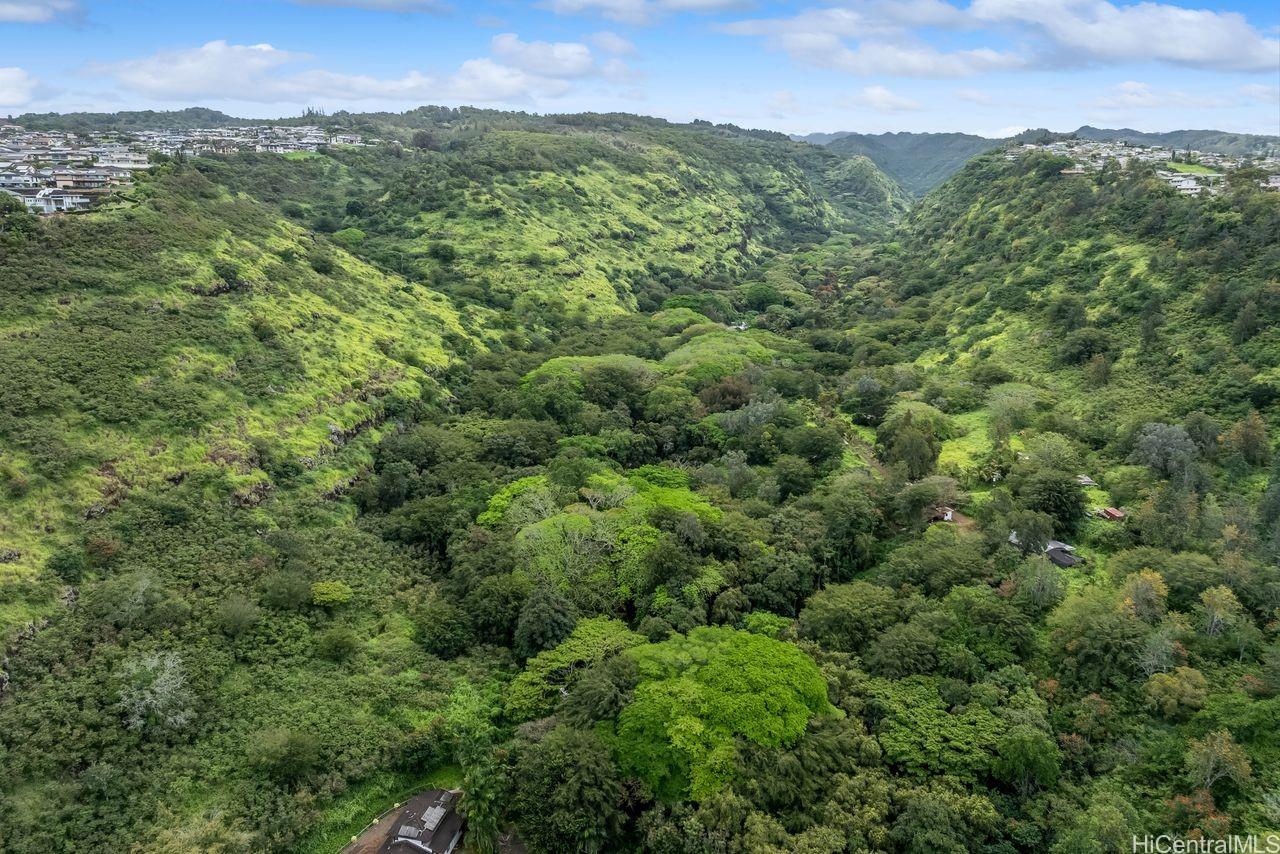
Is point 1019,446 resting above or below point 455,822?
above

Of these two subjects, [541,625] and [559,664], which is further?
[541,625]

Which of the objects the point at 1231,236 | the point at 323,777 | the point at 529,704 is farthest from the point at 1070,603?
the point at 1231,236

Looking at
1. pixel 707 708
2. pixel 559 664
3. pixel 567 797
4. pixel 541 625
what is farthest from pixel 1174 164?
pixel 567 797

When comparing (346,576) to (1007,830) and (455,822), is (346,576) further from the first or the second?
(1007,830)

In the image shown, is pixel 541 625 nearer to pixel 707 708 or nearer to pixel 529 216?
Result: pixel 707 708

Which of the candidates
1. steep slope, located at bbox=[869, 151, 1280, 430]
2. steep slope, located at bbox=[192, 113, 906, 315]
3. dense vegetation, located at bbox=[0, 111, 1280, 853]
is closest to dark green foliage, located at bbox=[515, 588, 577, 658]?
dense vegetation, located at bbox=[0, 111, 1280, 853]

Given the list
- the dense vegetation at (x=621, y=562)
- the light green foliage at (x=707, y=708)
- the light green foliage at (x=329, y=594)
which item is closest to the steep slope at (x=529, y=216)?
the dense vegetation at (x=621, y=562)

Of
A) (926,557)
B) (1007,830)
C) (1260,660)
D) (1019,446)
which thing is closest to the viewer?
(1007,830)
